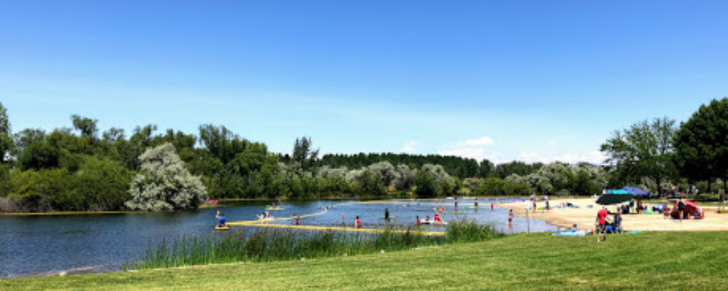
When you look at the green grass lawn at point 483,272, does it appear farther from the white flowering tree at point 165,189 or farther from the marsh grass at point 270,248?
Answer: the white flowering tree at point 165,189

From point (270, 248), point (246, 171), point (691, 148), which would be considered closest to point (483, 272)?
point (270, 248)

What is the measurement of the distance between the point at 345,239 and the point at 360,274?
9.33 metres

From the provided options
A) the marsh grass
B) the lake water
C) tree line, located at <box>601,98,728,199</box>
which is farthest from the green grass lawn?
tree line, located at <box>601,98,728,199</box>

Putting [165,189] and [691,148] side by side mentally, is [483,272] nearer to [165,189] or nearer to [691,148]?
[691,148]

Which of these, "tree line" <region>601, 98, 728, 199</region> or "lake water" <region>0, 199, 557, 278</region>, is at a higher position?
"tree line" <region>601, 98, 728, 199</region>

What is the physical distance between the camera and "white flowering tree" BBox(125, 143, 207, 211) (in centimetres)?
7075

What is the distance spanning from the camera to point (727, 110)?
5475 centimetres

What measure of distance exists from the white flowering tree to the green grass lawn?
2346 inches

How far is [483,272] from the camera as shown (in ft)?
42.5

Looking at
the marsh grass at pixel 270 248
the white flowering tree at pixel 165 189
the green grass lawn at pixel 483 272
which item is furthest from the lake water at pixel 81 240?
the white flowering tree at pixel 165 189

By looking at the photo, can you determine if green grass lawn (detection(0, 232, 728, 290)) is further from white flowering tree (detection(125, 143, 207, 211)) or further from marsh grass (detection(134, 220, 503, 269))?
white flowering tree (detection(125, 143, 207, 211))

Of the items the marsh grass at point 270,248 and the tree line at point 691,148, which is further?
the tree line at point 691,148

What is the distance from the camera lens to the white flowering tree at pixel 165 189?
70.8 m

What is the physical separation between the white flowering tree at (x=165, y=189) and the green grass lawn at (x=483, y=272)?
2346 inches
